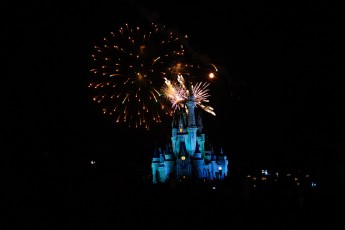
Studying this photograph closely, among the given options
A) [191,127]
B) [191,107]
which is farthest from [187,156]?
[191,107]

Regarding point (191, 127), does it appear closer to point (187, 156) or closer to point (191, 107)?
point (191, 107)

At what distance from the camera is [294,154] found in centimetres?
6694

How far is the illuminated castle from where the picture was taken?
60.8 meters

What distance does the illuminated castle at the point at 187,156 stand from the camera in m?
60.8

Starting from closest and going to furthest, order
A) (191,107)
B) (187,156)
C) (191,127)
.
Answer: (187,156), (191,127), (191,107)

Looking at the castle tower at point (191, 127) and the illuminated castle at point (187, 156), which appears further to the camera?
the castle tower at point (191, 127)

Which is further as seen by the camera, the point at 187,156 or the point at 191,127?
the point at 191,127

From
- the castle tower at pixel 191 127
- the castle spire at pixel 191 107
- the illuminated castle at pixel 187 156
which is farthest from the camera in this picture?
the castle spire at pixel 191 107

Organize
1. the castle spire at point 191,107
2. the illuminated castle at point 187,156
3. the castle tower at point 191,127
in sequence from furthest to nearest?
the castle spire at point 191,107 < the castle tower at point 191,127 < the illuminated castle at point 187,156

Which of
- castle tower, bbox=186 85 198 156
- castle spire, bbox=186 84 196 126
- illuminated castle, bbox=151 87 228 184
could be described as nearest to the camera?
illuminated castle, bbox=151 87 228 184

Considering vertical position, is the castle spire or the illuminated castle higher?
the castle spire

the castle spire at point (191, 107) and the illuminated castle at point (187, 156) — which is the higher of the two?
the castle spire at point (191, 107)

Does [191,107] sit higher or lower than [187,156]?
higher

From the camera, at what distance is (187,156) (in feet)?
202
